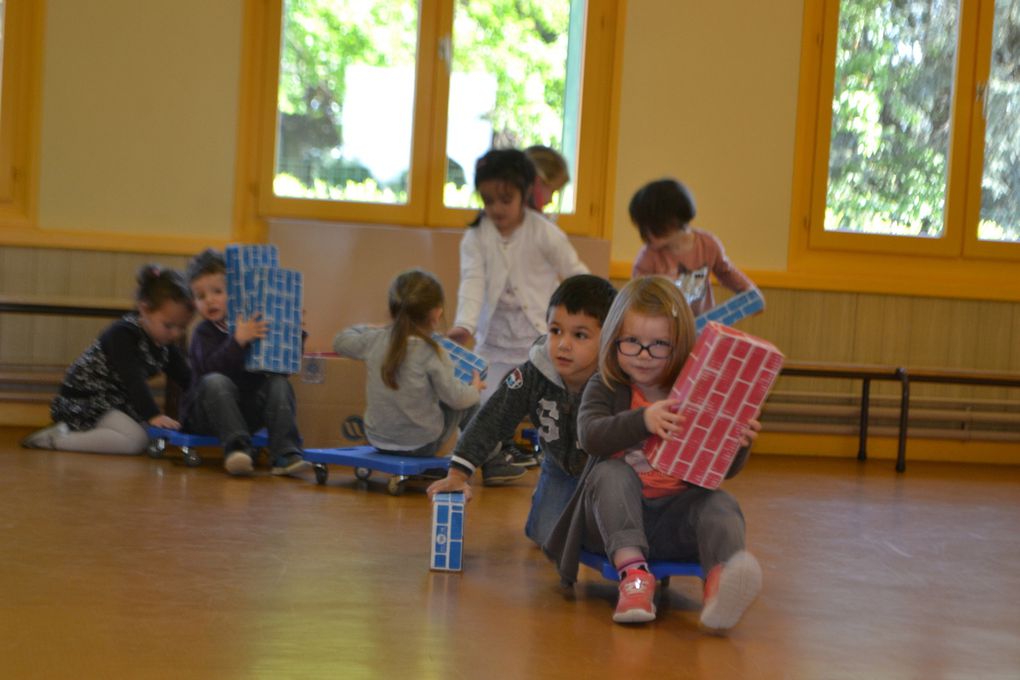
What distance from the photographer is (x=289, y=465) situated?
4.30m

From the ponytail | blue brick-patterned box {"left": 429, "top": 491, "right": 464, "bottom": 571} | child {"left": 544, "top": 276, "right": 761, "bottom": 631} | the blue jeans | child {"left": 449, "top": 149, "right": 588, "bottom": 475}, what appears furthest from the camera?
child {"left": 449, "top": 149, "right": 588, "bottom": 475}

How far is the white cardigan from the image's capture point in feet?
15.8

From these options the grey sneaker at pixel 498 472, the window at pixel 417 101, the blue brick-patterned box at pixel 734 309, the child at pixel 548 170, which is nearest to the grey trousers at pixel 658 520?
the grey sneaker at pixel 498 472

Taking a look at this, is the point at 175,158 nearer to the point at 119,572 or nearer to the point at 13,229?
the point at 13,229

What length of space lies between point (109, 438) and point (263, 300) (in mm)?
844

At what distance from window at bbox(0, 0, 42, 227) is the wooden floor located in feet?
5.81

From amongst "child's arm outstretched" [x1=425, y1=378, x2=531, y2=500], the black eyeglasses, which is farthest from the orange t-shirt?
"child's arm outstretched" [x1=425, y1=378, x2=531, y2=500]

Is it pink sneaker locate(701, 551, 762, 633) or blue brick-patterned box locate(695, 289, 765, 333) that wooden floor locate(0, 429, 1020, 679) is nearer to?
pink sneaker locate(701, 551, 762, 633)

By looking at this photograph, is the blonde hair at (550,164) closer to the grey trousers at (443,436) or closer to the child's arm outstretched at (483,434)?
the grey trousers at (443,436)

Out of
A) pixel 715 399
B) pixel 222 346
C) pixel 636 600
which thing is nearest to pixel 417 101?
pixel 222 346

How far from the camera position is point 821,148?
614 cm

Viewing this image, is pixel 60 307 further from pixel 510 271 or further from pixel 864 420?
pixel 864 420

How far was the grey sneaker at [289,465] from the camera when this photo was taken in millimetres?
4289

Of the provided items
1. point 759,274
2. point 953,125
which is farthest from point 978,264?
point 759,274
